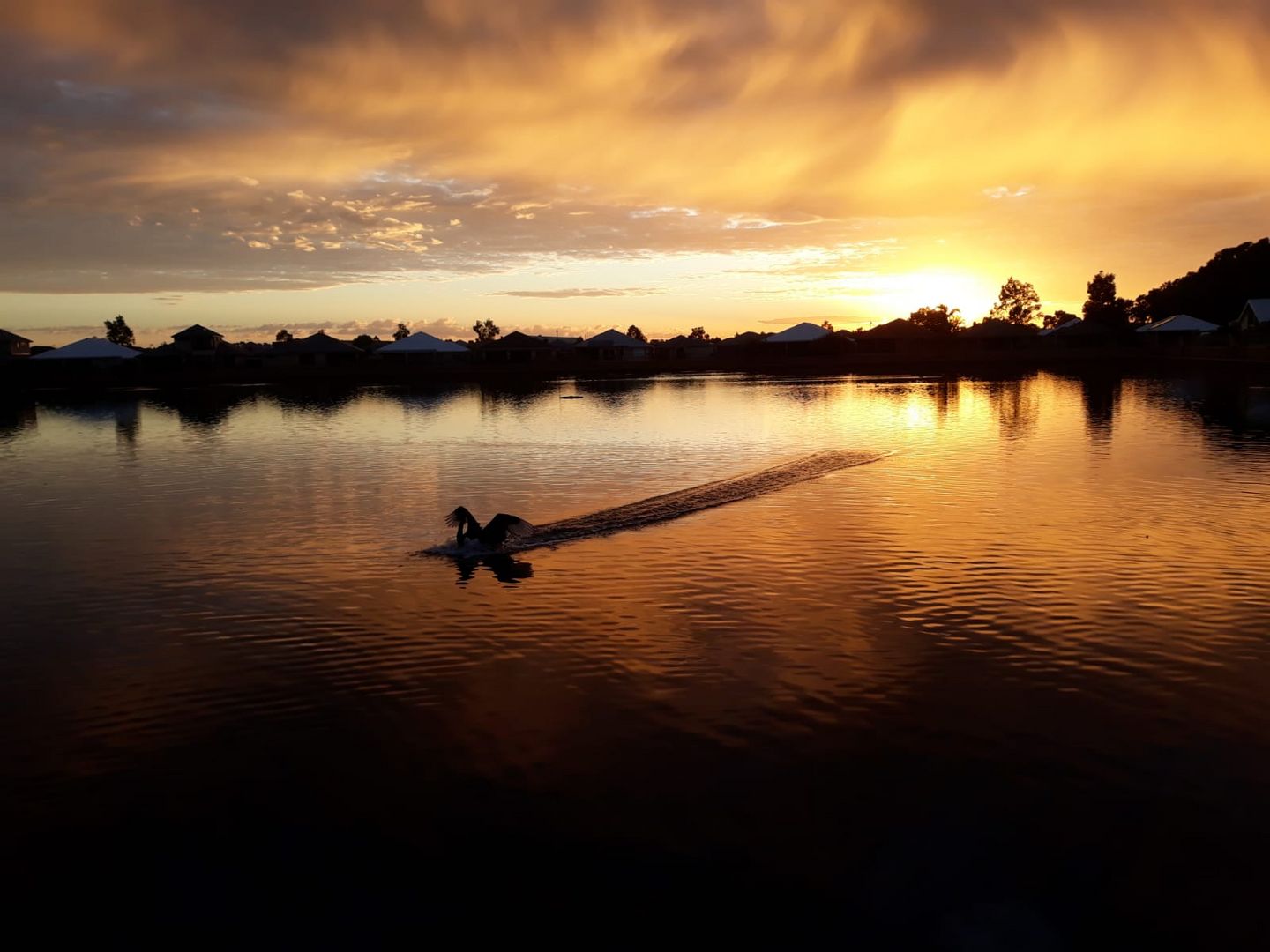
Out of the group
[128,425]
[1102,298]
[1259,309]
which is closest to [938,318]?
[1102,298]

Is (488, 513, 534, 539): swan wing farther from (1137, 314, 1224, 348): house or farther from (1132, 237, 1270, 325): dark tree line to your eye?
(1132, 237, 1270, 325): dark tree line

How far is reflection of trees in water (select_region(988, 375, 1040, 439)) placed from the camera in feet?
133

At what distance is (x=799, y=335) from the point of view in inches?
4624

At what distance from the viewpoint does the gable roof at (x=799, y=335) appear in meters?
117

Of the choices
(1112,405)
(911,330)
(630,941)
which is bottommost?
(630,941)

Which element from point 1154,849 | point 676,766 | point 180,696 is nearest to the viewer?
point 1154,849

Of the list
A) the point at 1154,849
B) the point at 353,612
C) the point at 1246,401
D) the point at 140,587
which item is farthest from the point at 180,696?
the point at 1246,401

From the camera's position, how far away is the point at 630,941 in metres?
7.43

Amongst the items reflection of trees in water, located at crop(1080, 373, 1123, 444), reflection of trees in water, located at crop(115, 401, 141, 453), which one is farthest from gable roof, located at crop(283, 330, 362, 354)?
reflection of trees in water, located at crop(1080, 373, 1123, 444)

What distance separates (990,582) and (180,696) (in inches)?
515

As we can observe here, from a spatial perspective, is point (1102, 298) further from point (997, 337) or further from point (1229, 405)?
point (1229, 405)

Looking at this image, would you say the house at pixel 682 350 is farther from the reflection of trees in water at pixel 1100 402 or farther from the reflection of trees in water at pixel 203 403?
the reflection of trees in water at pixel 1100 402

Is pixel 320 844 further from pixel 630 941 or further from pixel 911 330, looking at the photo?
pixel 911 330

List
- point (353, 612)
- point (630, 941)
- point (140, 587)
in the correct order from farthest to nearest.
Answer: point (140, 587) → point (353, 612) → point (630, 941)
